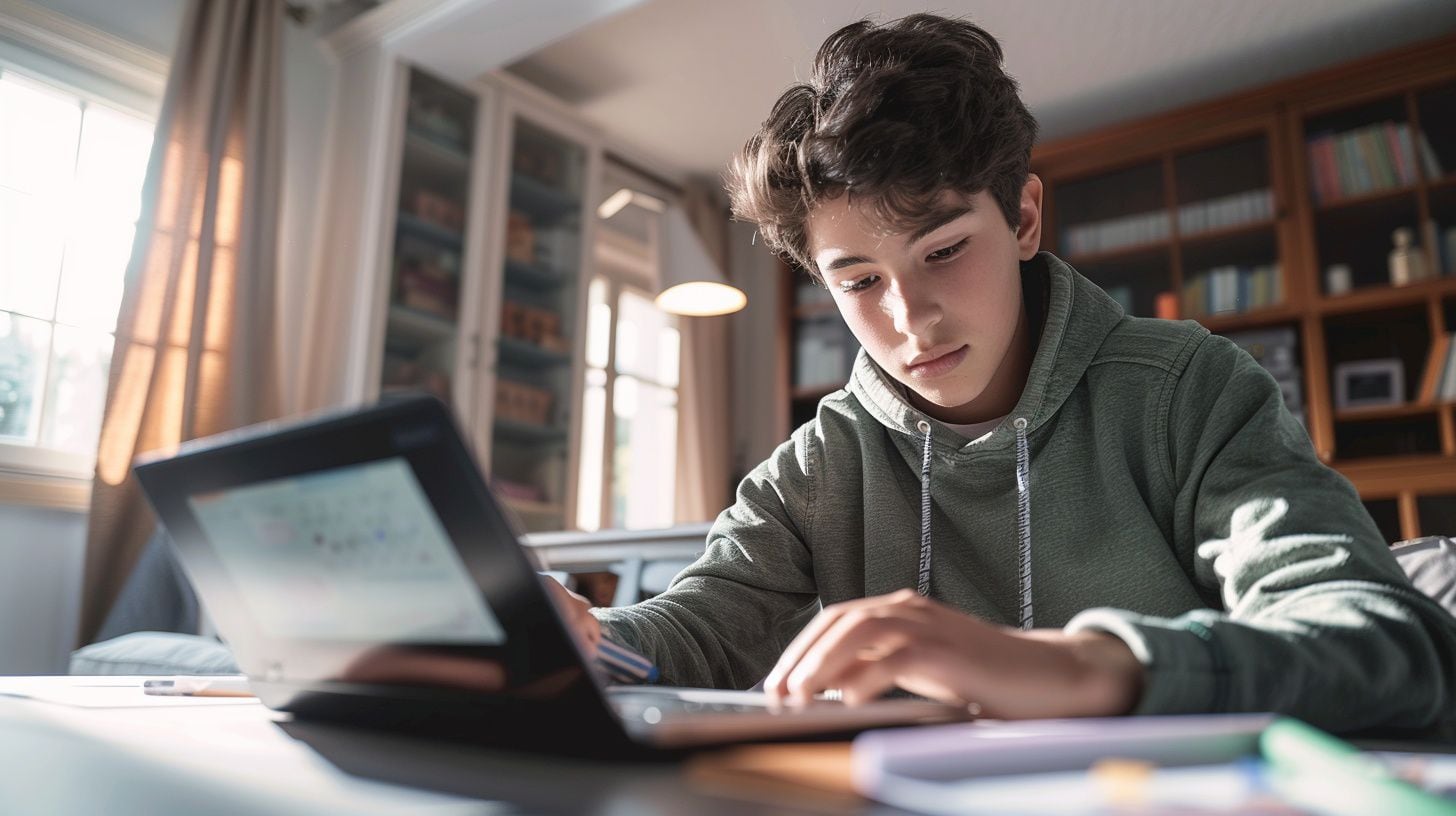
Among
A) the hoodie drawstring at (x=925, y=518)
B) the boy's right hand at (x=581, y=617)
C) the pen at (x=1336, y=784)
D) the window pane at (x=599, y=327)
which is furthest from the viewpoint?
the window pane at (x=599, y=327)

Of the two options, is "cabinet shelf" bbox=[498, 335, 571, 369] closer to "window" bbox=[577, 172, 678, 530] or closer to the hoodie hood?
"window" bbox=[577, 172, 678, 530]

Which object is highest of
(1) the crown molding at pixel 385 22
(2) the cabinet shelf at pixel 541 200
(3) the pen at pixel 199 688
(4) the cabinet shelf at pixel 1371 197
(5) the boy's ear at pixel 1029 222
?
(1) the crown molding at pixel 385 22

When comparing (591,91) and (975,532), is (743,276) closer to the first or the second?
(591,91)

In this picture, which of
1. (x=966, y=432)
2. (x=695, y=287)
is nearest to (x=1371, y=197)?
(x=695, y=287)

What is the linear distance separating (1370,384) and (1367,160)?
2.55 ft

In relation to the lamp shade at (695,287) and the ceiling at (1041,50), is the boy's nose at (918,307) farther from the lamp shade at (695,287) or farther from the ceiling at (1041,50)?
the lamp shade at (695,287)

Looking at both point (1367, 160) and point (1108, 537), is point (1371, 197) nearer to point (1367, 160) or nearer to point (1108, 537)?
point (1367, 160)

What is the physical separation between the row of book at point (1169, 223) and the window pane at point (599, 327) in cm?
202

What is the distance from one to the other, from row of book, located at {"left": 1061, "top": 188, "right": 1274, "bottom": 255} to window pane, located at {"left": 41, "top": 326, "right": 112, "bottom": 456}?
3467mm

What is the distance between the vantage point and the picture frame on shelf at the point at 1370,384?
344 centimetres

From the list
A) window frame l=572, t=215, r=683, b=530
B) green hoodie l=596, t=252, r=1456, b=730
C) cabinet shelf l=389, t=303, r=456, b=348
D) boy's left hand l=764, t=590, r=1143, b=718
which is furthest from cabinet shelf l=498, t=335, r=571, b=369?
boy's left hand l=764, t=590, r=1143, b=718

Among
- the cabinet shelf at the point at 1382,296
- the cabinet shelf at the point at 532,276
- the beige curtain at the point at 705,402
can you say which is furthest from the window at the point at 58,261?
the cabinet shelf at the point at 1382,296

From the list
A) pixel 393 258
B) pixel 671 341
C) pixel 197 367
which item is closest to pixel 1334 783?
pixel 197 367

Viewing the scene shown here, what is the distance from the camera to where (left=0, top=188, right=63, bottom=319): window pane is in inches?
115
